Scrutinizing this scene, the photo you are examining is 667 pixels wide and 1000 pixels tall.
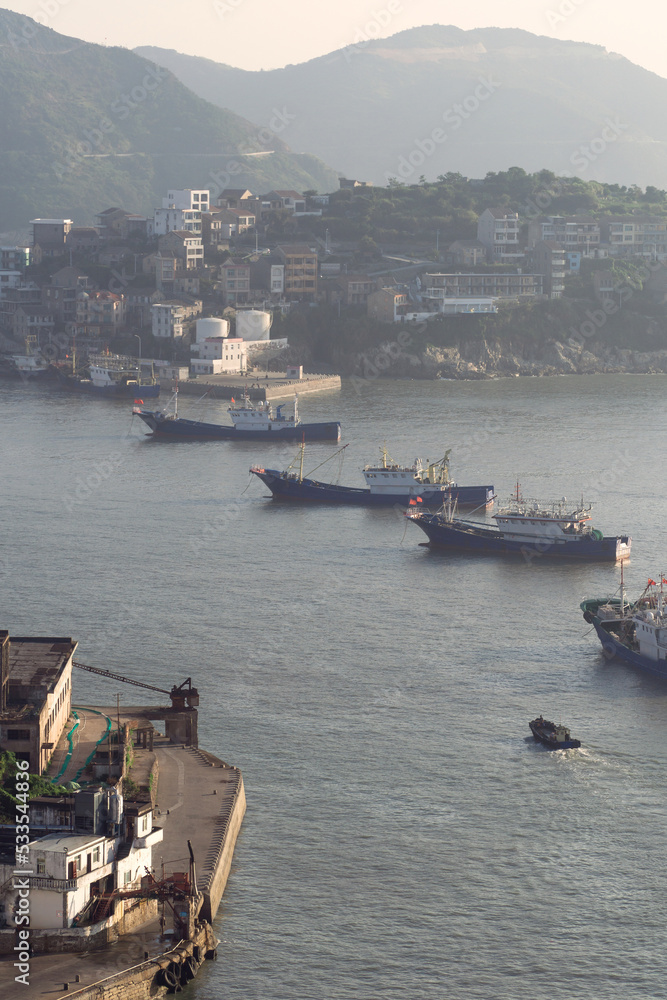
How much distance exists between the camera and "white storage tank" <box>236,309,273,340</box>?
8169 centimetres

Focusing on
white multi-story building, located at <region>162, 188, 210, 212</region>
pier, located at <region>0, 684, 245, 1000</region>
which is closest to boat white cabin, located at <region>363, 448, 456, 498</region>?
pier, located at <region>0, 684, 245, 1000</region>

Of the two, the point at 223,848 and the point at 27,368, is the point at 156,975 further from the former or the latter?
the point at 27,368

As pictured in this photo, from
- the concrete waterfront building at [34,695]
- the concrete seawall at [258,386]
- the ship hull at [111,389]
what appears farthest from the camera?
the ship hull at [111,389]

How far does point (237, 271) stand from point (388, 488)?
140ft

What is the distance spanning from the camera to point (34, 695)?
21.4m

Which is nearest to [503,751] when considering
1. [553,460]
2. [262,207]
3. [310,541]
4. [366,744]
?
[366,744]

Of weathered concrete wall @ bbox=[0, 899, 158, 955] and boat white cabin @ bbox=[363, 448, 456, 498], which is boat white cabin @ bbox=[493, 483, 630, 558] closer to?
boat white cabin @ bbox=[363, 448, 456, 498]

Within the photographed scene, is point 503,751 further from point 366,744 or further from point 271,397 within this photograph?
point 271,397

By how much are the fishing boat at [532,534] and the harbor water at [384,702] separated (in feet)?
2.50

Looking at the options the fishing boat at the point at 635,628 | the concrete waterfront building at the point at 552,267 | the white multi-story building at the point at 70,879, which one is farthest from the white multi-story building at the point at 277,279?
the white multi-story building at the point at 70,879

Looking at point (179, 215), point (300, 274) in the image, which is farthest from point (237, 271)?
point (179, 215)

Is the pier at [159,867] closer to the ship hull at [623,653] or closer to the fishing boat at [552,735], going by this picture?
the fishing boat at [552,735]

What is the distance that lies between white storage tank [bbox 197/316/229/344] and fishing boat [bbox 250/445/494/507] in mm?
33064

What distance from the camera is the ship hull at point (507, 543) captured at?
3884 cm
